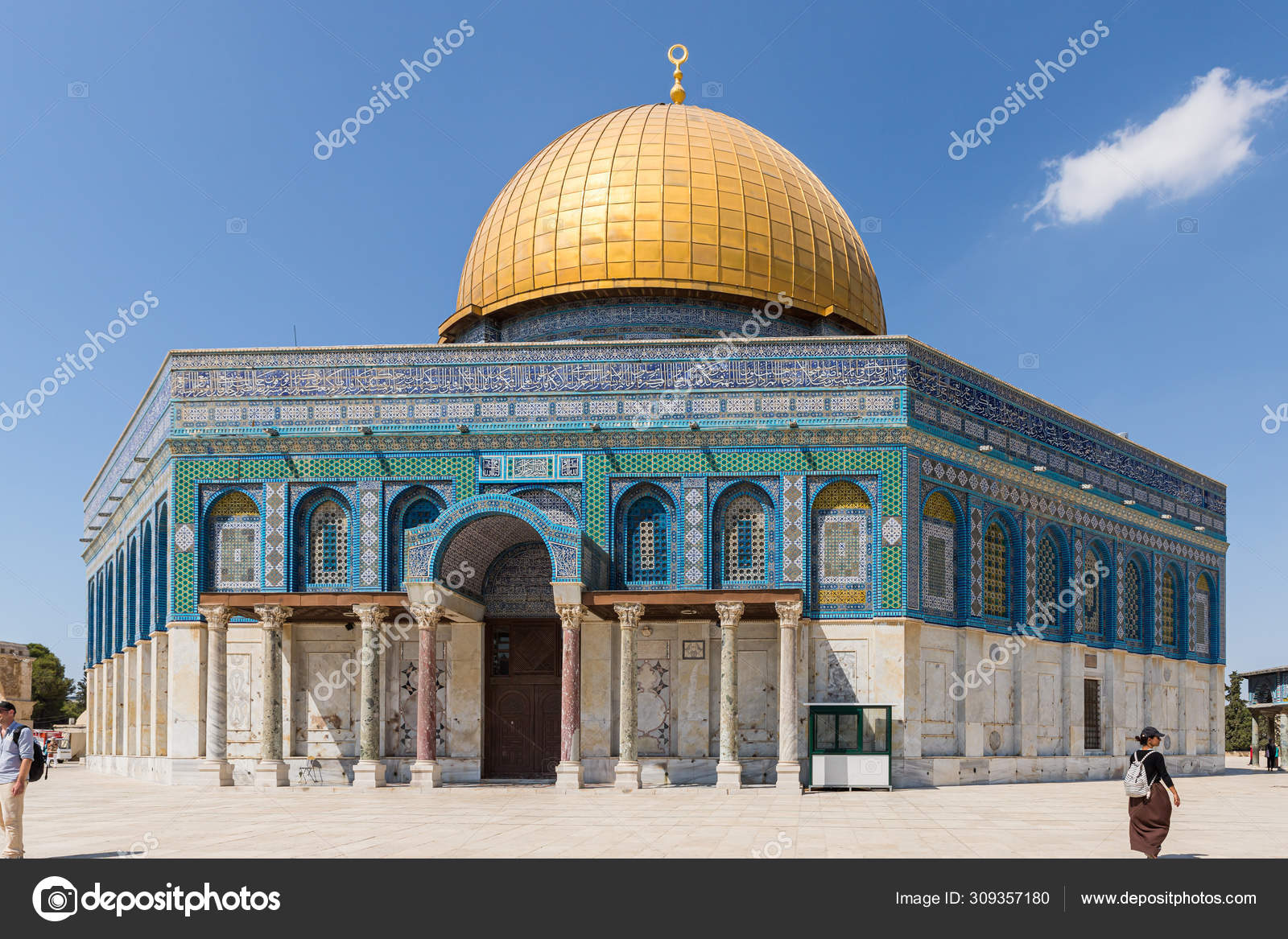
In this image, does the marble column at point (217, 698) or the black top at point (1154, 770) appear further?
the marble column at point (217, 698)

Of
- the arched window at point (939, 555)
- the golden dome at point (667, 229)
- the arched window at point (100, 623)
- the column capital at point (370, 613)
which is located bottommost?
the arched window at point (100, 623)

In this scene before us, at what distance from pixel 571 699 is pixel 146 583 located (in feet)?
40.2

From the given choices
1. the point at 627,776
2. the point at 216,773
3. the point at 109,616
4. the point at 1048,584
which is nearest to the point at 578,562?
the point at 627,776

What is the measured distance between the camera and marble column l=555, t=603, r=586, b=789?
2289 cm

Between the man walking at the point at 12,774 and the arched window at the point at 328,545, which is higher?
the arched window at the point at 328,545

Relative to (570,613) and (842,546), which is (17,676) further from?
(842,546)

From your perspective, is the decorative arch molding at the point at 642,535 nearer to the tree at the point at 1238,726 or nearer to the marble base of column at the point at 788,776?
the marble base of column at the point at 788,776

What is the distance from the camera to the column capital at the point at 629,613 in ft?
76.5

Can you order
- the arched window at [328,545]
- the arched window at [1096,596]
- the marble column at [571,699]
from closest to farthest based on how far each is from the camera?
the marble column at [571,699]
the arched window at [328,545]
the arched window at [1096,596]

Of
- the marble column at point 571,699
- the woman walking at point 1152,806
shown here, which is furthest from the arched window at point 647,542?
the woman walking at point 1152,806

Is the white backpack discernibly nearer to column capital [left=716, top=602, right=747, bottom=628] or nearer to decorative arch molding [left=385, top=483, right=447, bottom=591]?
column capital [left=716, top=602, right=747, bottom=628]

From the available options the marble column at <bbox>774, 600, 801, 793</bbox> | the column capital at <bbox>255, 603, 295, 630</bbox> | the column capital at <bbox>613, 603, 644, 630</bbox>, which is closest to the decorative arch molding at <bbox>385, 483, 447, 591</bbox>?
the column capital at <bbox>255, 603, 295, 630</bbox>
